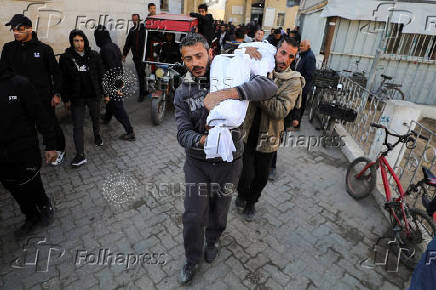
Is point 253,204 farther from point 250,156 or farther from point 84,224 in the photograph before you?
point 84,224

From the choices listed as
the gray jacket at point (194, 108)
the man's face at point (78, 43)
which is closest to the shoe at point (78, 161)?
the man's face at point (78, 43)

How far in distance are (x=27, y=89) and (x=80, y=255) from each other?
185 centimetres

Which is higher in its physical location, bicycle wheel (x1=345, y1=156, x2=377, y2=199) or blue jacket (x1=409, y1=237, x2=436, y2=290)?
blue jacket (x1=409, y1=237, x2=436, y2=290)

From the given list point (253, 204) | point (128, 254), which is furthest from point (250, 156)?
point (128, 254)

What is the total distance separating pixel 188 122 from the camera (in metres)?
2.24

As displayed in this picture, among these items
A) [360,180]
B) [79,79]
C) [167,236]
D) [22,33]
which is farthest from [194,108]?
[360,180]

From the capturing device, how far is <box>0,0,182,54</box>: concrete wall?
519 cm

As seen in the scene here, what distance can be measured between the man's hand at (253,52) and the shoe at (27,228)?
315 centimetres

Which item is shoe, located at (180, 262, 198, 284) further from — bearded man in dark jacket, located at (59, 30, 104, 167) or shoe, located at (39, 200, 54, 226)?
bearded man in dark jacket, located at (59, 30, 104, 167)

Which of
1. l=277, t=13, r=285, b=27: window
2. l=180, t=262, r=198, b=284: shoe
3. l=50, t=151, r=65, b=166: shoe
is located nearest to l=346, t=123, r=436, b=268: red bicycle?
l=180, t=262, r=198, b=284: shoe

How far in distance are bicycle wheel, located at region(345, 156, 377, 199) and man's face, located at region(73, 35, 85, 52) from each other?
15.9 feet

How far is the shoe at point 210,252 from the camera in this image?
2.94 metres

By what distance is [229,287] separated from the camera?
9.01 feet

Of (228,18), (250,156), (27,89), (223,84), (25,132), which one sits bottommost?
(250,156)
